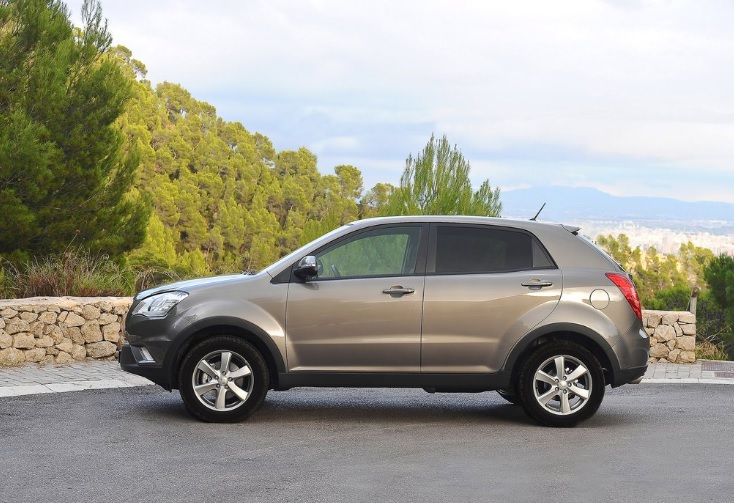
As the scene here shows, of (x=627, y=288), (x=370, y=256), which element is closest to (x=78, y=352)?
(x=370, y=256)

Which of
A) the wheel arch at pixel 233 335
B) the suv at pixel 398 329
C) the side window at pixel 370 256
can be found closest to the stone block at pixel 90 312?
the suv at pixel 398 329

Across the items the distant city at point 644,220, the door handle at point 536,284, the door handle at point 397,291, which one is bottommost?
the door handle at point 397,291

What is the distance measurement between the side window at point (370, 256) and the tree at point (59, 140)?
10348mm

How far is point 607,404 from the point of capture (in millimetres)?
11141

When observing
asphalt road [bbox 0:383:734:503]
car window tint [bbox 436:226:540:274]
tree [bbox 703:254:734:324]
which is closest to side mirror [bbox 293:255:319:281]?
car window tint [bbox 436:226:540:274]

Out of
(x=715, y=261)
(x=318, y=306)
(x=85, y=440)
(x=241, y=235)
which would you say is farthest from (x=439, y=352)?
(x=241, y=235)

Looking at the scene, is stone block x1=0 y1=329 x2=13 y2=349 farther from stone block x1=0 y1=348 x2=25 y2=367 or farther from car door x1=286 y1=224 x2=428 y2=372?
car door x1=286 y1=224 x2=428 y2=372

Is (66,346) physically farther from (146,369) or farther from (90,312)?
(146,369)

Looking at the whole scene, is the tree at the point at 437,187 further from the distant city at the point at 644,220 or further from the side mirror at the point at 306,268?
the side mirror at the point at 306,268

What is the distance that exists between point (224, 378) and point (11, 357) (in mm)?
4962

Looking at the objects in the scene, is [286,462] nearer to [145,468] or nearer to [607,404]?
[145,468]

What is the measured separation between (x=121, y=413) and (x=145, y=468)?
2514 millimetres

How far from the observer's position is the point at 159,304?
9.47 metres

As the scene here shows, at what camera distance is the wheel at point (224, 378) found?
9164 mm
